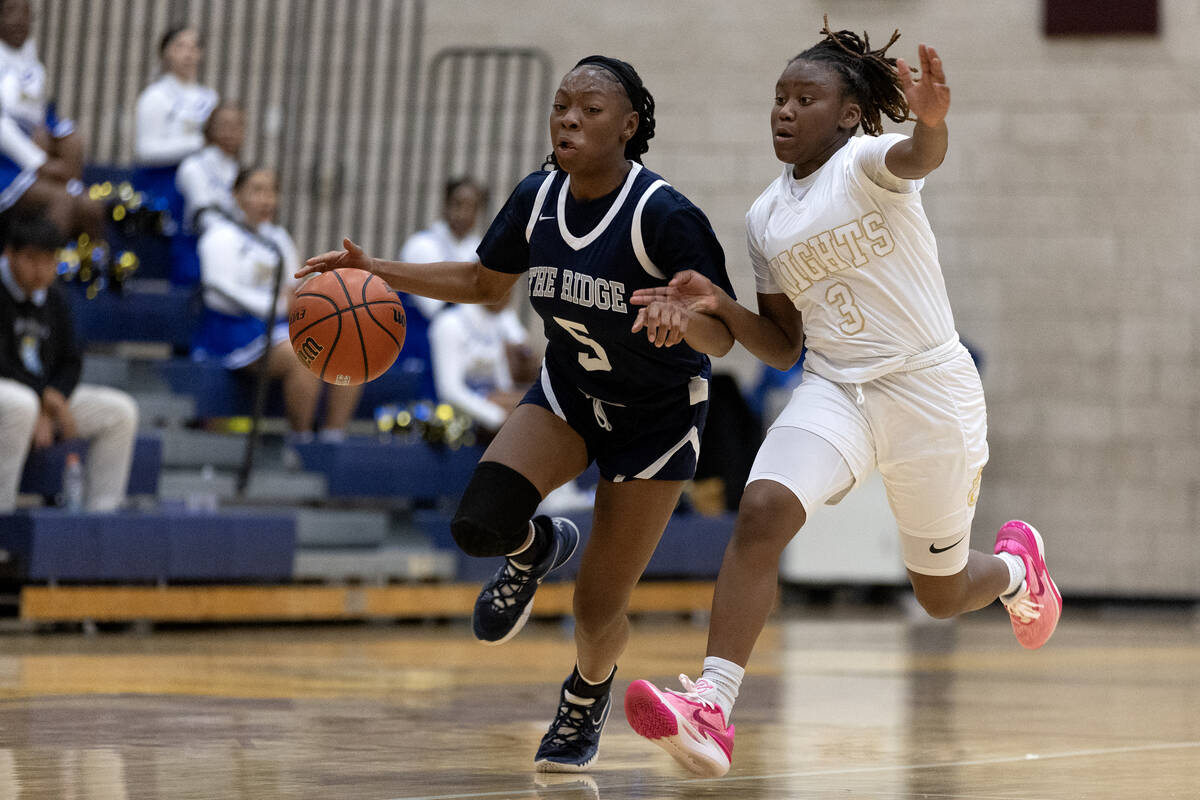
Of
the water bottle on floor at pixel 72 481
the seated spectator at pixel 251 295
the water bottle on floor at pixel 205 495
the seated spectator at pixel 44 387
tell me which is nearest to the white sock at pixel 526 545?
the seated spectator at pixel 44 387

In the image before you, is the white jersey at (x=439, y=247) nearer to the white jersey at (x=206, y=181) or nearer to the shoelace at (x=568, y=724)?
the white jersey at (x=206, y=181)

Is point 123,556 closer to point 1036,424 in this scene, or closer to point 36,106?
point 36,106

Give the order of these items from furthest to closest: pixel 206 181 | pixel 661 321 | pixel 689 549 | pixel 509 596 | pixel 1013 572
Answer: pixel 689 549
pixel 206 181
pixel 1013 572
pixel 509 596
pixel 661 321

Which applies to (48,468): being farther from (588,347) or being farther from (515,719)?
(588,347)

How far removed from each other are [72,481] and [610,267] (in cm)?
558

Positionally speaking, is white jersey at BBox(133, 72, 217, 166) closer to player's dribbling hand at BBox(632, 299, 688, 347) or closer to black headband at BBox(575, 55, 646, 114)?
black headband at BBox(575, 55, 646, 114)

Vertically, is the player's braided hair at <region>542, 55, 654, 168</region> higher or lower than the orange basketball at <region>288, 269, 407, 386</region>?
higher

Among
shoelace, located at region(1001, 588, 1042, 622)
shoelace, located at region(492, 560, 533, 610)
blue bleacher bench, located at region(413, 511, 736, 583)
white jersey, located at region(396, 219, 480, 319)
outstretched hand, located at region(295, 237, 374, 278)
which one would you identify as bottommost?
blue bleacher bench, located at region(413, 511, 736, 583)

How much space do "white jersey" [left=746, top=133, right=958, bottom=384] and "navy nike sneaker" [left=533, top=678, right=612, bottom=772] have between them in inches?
43.0

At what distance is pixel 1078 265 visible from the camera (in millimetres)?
13984

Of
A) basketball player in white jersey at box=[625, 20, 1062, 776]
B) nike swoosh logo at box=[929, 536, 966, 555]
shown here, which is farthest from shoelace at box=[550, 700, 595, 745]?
nike swoosh logo at box=[929, 536, 966, 555]

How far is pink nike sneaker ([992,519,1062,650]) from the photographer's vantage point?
5.28m

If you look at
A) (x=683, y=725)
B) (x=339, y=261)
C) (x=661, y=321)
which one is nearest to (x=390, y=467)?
(x=339, y=261)

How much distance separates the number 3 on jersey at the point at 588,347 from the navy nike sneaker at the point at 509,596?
524mm
